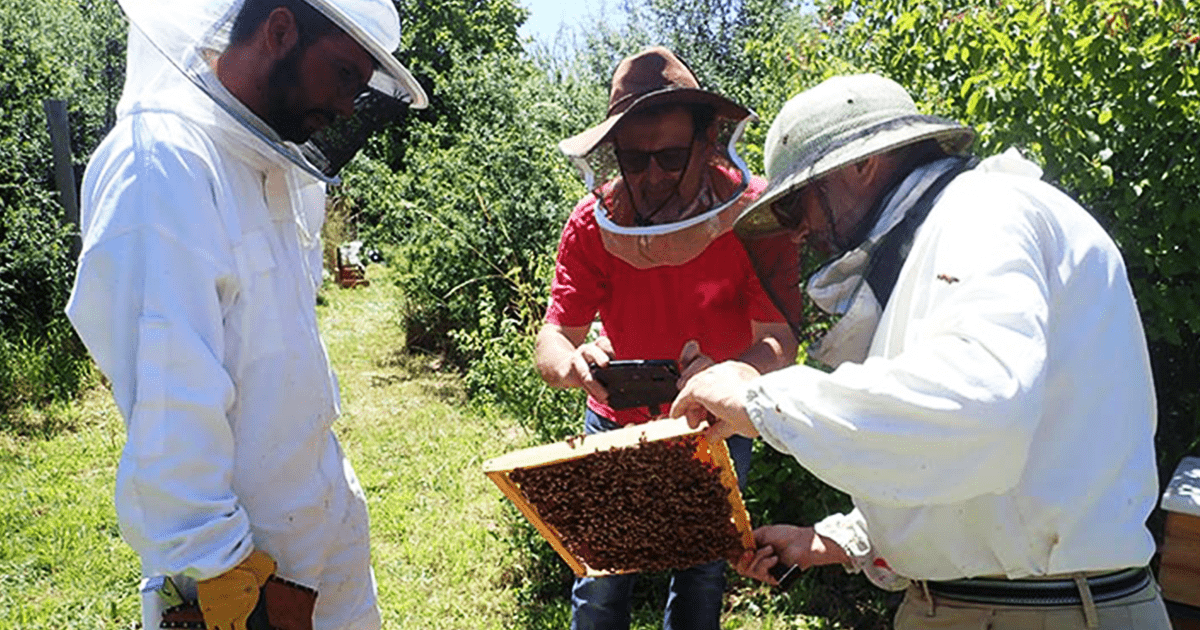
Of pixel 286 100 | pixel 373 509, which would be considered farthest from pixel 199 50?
pixel 373 509

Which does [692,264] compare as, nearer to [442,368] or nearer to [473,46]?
[442,368]

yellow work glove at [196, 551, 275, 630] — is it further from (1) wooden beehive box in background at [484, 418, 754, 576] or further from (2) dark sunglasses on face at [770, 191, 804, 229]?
(2) dark sunglasses on face at [770, 191, 804, 229]

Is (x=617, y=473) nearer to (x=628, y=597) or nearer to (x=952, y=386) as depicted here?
(x=628, y=597)

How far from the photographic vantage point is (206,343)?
1924 millimetres

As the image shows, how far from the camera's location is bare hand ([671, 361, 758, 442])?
1.84m

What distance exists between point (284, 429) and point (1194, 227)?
122 inches

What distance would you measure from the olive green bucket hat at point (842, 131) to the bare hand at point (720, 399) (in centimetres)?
36

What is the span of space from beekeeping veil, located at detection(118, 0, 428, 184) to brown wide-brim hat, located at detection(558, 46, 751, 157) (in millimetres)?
873

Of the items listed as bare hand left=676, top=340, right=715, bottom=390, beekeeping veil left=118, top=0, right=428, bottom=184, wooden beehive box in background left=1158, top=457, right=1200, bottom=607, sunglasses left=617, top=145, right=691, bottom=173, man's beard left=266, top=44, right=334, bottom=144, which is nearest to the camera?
beekeeping veil left=118, top=0, right=428, bottom=184

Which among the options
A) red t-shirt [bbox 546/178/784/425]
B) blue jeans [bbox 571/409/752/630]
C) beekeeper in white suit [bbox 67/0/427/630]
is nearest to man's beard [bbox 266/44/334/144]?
beekeeper in white suit [bbox 67/0/427/630]

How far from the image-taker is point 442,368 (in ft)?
30.5

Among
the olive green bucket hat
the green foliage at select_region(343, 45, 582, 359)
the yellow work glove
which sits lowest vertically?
the green foliage at select_region(343, 45, 582, 359)

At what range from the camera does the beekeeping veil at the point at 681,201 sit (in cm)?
297

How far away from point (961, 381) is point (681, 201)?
5.56 feet
